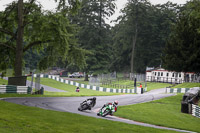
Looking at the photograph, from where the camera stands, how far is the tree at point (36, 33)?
23672 millimetres

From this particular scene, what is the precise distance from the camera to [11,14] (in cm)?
2544

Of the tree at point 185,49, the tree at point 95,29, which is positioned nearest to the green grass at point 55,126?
the tree at point 185,49

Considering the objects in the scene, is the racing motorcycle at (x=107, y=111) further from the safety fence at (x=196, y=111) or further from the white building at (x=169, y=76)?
the white building at (x=169, y=76)

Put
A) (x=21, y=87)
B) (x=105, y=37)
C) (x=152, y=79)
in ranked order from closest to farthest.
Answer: (x=21, y=87), (x=152, y=79), (x=105, y=37)

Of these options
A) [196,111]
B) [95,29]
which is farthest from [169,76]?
[196,111]

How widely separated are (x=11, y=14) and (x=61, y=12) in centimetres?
508

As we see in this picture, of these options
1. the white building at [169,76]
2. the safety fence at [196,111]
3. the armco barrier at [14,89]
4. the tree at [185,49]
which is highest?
the tree at [185,49]

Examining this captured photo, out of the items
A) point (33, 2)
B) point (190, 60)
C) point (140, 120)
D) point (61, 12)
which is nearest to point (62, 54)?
point (61, 12)

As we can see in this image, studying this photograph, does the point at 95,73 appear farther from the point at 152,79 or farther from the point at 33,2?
the point at 33,2

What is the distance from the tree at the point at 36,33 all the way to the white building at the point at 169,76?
108 ft

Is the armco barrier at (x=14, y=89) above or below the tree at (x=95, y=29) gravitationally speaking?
below

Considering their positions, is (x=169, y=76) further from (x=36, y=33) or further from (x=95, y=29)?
(x=36, y=33)

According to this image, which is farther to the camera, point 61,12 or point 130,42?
point 130,42

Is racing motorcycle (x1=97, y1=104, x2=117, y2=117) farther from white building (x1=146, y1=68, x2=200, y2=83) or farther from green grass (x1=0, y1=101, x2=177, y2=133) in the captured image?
white building (x1=146, y1=68, x2=200, y2=83)
